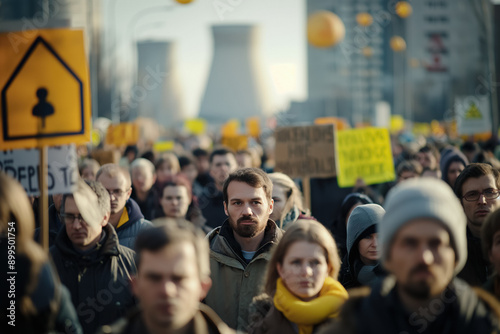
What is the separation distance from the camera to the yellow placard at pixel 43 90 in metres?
3.96

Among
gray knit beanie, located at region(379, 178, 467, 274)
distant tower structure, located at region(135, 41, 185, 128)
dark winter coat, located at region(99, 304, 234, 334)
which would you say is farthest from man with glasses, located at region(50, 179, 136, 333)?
distant tower structure, located at region(135, 41, 185, 128)

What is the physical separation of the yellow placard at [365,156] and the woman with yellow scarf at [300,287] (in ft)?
15.0

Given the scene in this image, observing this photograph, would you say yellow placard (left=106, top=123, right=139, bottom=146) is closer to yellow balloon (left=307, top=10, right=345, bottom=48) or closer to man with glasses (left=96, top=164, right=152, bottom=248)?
yellow balloon (left=307, top=10, right=345, bottom=48)

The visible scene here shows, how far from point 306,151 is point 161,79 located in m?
73.0

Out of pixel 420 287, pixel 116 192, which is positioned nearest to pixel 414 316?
pixel 420 287

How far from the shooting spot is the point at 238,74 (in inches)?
3108

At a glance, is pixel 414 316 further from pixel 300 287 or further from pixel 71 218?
pixel 71 218

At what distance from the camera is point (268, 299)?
3.49m

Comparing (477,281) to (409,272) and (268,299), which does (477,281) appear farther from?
(409,272)

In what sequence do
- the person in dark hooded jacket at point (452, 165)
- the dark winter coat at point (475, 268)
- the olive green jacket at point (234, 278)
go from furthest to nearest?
1. the person in dark hooded jacket at point (452, 165)
2. the olive green jacket at point (234, 278)
3. the dark winter coat at point (475, 268)

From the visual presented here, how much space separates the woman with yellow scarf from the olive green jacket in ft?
2.30

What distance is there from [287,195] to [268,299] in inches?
86.6

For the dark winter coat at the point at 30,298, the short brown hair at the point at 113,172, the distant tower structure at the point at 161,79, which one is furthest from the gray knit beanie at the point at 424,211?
the distant tower structure at the point at 161,79

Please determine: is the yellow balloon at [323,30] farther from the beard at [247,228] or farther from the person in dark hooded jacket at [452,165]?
the beard at [247,228]
